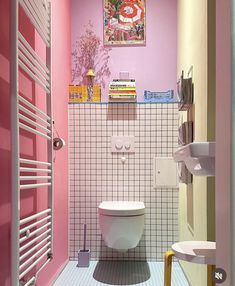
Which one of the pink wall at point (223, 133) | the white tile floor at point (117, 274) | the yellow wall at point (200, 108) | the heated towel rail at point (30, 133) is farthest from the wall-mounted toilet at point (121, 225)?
the pink wall at point (223, 133)

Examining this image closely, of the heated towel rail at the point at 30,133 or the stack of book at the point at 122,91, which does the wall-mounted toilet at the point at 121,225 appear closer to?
the heated towel rail at the point at 30,133

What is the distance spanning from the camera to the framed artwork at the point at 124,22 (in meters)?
3.43

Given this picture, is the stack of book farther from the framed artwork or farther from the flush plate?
the framed artwork

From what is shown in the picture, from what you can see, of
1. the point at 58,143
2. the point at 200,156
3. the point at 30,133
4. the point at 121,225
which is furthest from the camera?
the point at 121,225

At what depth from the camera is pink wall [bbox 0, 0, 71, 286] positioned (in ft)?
4.90

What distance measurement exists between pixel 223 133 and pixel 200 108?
1.37m

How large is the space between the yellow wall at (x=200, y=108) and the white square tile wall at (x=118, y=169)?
411 mm

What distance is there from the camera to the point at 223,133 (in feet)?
2.31

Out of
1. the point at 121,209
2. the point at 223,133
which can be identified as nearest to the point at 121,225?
the point at 121,209

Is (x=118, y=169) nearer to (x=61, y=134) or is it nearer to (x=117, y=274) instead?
(x=61, y=134)

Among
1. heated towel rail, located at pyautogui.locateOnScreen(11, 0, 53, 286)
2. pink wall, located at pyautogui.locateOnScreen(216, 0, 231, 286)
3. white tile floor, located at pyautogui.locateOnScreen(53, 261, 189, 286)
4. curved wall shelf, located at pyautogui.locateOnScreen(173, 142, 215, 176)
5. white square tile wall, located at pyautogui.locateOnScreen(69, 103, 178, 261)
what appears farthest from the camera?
white square tile wall, located at pyautogui.locateOnScreen(69, 103, 178, 261)

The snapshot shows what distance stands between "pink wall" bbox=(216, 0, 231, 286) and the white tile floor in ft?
6.68

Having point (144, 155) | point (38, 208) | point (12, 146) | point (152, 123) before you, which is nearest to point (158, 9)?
point (152, 123)

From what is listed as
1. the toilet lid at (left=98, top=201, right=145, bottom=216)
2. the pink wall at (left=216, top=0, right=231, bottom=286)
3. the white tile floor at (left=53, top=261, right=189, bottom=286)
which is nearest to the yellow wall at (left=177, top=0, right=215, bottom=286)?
the white tile floor at (left=53, top=261, right=189, bottom=286)
